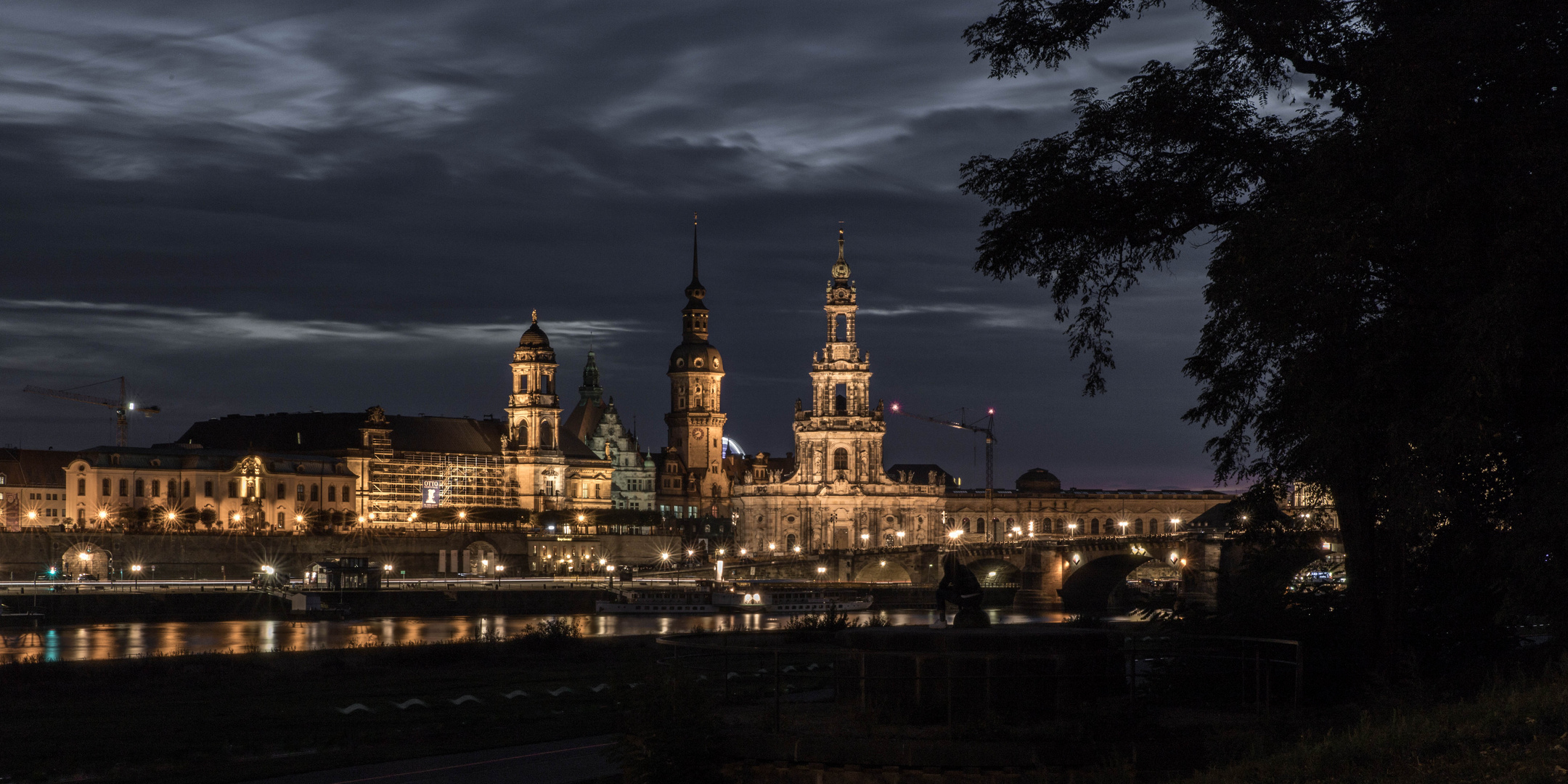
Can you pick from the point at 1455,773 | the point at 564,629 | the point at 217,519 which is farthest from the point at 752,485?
the point at 1455,773

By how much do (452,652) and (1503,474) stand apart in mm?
31624

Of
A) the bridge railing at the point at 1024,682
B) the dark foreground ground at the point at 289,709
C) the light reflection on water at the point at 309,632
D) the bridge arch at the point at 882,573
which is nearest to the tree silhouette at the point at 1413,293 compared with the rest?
the bridge railing at the point at 1024,682

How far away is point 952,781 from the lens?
1673 centimetres

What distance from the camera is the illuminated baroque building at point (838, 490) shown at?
17212cm

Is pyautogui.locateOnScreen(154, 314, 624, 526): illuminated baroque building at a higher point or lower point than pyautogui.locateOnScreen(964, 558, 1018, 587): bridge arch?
higher

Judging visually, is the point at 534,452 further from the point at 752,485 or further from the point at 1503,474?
the point at 1503,474

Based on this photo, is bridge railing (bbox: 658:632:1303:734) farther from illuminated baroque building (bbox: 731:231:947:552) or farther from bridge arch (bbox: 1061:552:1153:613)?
illuminated baroque building (bbox: 731:231:947:552)

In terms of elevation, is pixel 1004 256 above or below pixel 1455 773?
above

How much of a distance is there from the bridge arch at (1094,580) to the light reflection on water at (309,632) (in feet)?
46.6

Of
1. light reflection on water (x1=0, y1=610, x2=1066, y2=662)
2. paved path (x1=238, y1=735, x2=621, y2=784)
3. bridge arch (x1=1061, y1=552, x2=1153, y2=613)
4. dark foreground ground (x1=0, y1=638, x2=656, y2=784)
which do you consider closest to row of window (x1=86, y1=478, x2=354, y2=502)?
light reflection on water (x1=0, y1=610, x2=1066, y2=662)

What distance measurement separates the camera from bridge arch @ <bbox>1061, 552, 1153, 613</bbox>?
122m

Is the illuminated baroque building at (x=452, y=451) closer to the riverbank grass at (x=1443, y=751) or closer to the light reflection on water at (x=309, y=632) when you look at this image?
the light reflection on water at (x=309, y=632)

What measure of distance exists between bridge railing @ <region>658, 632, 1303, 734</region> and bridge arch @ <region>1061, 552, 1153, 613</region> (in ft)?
333

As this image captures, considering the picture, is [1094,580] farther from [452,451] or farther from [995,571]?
[452,451]
